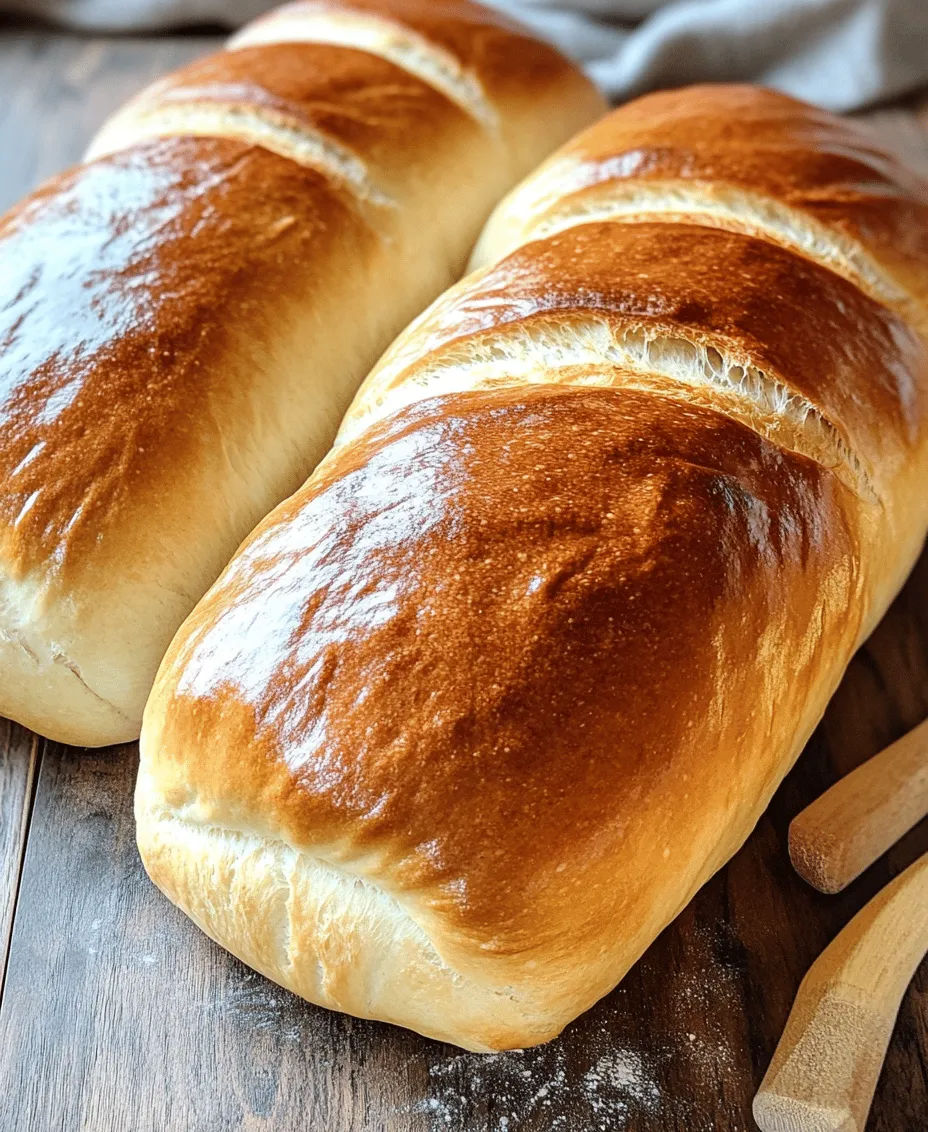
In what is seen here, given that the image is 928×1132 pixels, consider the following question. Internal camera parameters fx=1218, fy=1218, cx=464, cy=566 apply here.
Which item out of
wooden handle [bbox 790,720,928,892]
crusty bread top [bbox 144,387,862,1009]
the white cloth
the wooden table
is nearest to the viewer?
crusty bread top [bbox 144,387,862,1009]

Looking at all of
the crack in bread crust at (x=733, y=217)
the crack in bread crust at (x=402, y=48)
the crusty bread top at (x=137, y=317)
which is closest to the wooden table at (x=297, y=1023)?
the crusty bread top at (x=137, y=317)

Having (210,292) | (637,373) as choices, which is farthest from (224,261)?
(637,373)

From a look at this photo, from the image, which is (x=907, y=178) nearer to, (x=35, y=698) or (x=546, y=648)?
(x=546, y=648)

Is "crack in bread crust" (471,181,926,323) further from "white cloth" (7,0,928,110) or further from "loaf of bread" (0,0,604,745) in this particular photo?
"white cloth" (7,0,928,110)

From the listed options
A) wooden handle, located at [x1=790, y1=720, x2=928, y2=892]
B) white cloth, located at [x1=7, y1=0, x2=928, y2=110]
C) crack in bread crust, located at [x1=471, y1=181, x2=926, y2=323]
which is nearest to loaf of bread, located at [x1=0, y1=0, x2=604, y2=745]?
crack in bread crust, located at [x1=471, y1=181, x2=926, y2=323]

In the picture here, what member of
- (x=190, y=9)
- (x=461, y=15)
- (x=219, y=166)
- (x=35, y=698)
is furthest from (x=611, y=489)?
(x=190, y=9)

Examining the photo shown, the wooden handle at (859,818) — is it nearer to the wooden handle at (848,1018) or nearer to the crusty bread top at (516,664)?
the wooden handle at (848,1018)

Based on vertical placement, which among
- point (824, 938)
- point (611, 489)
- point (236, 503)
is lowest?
point (824, 938)
